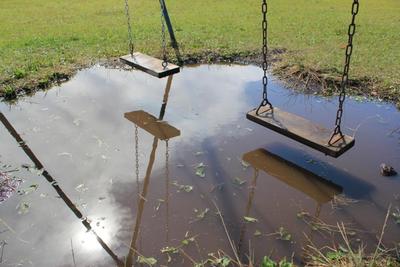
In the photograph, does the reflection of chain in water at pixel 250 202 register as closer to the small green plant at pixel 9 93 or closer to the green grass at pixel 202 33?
the green grass at pixel 202 33

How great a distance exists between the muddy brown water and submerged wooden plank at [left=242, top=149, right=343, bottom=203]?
12 mm

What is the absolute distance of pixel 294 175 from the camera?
4492 millimetres

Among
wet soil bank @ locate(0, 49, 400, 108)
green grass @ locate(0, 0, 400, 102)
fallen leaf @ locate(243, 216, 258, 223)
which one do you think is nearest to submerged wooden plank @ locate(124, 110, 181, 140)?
fallen leaf @ locate(243, 216, 258, 223)

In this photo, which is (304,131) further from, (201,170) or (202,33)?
(202,33)

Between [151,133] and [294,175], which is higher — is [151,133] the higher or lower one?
the higher one

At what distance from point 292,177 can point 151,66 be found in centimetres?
282

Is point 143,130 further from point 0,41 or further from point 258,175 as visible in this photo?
point 0,41

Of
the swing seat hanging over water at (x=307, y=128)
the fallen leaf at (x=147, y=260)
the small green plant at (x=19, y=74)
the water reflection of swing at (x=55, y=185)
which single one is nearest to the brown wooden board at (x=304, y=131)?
the swing seat hanging over water at (x=307, y=128)

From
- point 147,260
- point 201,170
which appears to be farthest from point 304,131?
point 147,260

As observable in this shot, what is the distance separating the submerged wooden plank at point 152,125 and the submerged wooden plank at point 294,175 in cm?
115

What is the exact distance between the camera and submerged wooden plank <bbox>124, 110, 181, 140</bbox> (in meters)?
5.45

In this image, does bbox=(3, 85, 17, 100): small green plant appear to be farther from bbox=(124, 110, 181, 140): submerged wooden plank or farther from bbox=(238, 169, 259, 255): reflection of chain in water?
bbox=(238, 169, 259, 255): reflection of chain in water

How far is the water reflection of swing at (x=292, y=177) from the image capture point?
4.17 metres

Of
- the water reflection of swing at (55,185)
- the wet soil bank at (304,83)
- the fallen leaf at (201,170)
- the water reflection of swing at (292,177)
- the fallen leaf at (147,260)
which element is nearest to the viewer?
the fallen leaf at (147,260)
